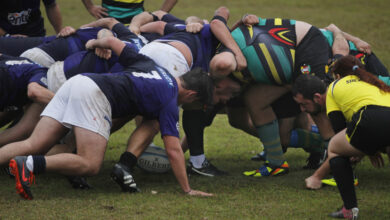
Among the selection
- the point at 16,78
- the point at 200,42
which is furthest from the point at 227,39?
the point at 16,78

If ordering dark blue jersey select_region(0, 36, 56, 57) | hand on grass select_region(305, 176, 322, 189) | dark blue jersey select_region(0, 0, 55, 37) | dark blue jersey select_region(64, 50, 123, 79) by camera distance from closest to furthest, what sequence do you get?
hand on grass select_region(305, 176, 322, 189) → dark blue jersey select_region(64, 50, 123, 79) → dark blue jersey select_region(0, 36, 56, 57) → dark blue jersey select_region(0, 0, 55, 37)

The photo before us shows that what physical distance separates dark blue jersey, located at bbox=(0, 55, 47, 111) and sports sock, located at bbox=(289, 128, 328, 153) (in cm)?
278

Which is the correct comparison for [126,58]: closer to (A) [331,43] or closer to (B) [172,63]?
(B) [172,63]

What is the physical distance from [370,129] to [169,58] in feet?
7.30

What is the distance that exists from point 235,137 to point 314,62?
2706mm

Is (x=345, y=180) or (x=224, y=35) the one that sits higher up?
(x=224, y=35)

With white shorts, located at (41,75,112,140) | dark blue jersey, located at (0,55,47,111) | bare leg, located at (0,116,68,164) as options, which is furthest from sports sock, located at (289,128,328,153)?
dark blue jersey, located at (0,55,47,111)

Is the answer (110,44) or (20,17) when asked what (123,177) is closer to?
(110,44)

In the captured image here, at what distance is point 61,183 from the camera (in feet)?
19.4

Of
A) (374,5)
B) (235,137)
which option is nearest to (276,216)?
(235,137)

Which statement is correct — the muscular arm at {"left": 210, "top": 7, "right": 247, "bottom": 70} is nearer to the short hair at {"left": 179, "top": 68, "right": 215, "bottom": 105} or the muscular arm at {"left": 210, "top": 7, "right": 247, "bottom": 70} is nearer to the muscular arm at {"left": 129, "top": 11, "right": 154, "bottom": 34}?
the short hair at {"left": 179, "top": 68, "right": 215, "bottom": 105}

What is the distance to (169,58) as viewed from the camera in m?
5.89

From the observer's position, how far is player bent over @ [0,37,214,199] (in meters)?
5.14

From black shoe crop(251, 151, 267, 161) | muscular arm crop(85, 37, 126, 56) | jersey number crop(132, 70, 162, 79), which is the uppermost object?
muscular arm crop(85, 37, 126, 56)
